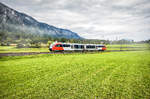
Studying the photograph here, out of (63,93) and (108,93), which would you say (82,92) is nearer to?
(63,93)

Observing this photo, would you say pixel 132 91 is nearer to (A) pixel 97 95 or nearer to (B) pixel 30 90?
(A) pixel 97 95

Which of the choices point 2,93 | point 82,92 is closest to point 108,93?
point 82,92

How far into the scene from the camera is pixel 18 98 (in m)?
2.59

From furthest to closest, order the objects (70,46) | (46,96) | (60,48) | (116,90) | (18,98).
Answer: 1. (70,46)
2. (60,48)
3. (116,90)
4. (46,96)
5. (18,98)

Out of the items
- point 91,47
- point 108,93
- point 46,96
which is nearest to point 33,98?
point 46,96

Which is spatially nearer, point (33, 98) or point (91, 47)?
point (33, 98)

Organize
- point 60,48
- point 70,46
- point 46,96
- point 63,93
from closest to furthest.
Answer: point 46,96 → point 63,93 → point 60,48 → point 70,46

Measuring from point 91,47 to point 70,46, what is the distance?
37.7 ft

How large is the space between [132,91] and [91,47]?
34.0 m

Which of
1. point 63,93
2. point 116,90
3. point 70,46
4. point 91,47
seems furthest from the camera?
point 91,47

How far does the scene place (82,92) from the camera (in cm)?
305

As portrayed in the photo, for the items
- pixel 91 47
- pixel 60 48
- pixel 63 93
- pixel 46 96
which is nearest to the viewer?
pixel 46 96

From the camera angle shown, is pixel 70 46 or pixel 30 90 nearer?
pixel 30 90

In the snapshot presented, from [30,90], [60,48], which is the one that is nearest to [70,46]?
[60,48]
